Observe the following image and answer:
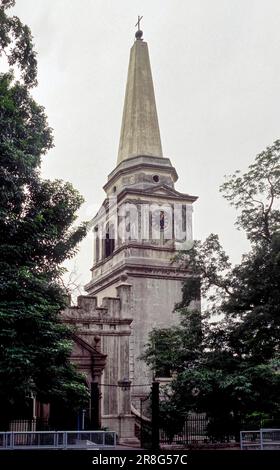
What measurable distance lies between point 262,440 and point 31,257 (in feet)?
30.8

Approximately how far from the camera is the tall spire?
3744cm

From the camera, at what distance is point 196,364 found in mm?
23219

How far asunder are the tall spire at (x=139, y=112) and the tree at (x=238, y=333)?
14279 millimetres

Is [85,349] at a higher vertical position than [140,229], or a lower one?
lower

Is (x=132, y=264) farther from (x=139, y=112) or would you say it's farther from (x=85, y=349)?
(x=139, y=112)

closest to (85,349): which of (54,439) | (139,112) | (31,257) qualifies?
(31,257)

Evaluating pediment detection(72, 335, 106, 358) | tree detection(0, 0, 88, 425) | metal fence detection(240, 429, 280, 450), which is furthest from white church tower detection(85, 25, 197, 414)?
metal fence detection(240, 429, 280, 450)

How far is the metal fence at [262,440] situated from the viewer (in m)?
16.7

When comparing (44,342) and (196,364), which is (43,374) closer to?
(44,342)

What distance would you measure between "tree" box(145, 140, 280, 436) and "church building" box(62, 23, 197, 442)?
12.1 ft

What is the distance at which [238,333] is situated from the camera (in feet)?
73.2
